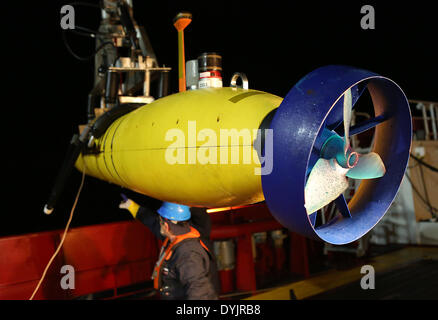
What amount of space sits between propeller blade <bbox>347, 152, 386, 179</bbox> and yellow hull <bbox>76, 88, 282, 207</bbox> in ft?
1.18

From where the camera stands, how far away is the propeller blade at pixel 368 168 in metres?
1.24

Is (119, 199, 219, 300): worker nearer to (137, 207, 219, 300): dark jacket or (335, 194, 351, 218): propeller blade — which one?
(137, 207, 219, 300): dark jacket

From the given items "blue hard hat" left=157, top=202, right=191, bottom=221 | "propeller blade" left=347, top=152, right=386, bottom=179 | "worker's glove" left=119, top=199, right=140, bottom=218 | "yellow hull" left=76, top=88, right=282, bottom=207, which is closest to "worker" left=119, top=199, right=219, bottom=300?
"blue hard hat" left=157, top=202, right=191, bottom=221

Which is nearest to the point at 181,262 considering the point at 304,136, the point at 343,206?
the point at 343,206

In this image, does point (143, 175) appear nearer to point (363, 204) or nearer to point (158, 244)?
point (363, 204)

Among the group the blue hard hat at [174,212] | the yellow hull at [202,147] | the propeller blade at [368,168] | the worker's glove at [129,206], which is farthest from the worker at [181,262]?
the propeller blade at [368,168]

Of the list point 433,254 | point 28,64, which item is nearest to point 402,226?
point 433,254

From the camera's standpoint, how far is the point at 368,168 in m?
1.26

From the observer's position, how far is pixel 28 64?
5707 mm

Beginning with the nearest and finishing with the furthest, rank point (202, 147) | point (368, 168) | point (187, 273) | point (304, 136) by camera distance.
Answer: point (304, 136) → point (202, 147) → point (368, 168) → point (187, 273)

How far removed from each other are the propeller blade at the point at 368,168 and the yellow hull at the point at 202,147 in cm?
36

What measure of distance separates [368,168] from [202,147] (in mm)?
632

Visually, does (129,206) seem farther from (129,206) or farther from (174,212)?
(174,212)

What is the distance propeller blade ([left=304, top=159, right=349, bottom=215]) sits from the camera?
1.16m
